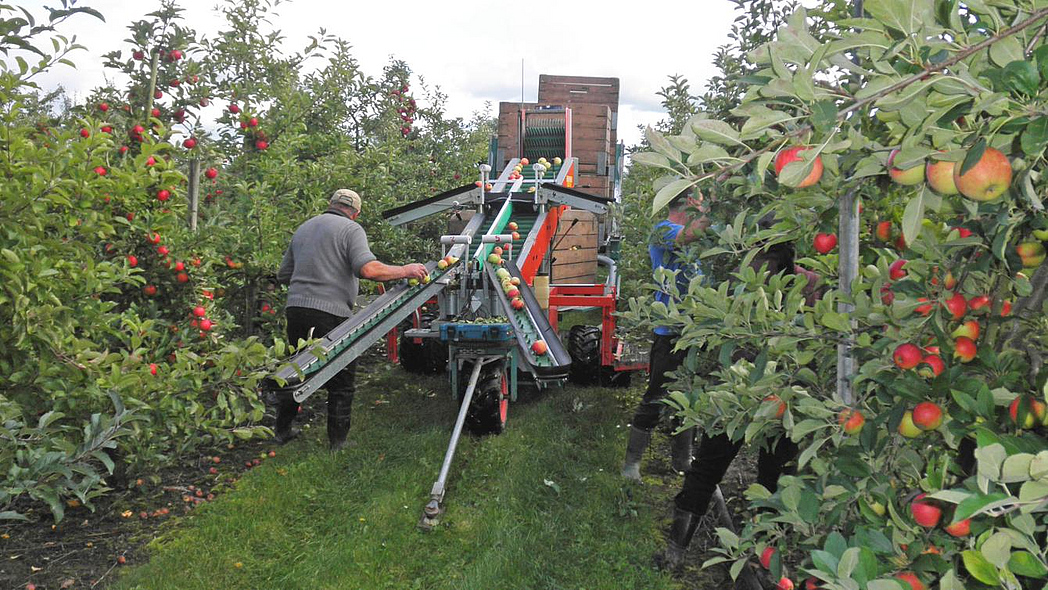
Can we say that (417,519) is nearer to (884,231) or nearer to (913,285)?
(884,231)

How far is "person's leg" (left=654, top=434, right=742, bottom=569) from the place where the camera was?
133 inches

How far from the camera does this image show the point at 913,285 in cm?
138

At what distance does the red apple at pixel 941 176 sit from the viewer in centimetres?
96

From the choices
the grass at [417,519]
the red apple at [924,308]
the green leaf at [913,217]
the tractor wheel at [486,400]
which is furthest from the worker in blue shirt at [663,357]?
the green leaf at [913,217]

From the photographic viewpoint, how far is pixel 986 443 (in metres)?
0.95

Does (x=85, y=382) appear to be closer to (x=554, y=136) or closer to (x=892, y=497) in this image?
(x=892, y=497)

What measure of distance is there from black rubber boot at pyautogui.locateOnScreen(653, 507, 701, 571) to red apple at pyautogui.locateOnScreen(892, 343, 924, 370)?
2.46 m

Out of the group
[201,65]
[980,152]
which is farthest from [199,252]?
[980,152]

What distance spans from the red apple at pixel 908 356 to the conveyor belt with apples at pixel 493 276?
246cm

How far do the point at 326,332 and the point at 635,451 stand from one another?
2487 millimetres

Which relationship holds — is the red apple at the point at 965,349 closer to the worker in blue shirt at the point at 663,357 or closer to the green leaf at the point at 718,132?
the green leaf at the point at 718,132

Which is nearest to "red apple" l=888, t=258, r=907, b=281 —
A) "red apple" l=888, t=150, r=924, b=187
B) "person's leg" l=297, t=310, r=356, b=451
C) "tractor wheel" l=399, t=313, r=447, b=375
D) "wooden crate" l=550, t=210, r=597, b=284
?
"red apple" l=888, t=150, r=924, b=187

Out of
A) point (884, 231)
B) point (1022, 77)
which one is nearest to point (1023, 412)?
point (1022, 77)

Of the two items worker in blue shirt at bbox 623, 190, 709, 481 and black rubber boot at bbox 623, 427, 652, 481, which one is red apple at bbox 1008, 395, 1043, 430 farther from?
black rubber boot at bbox 623, 427, 652, 481
